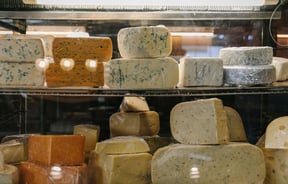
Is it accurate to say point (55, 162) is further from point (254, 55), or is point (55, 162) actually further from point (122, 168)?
point (254, 55)

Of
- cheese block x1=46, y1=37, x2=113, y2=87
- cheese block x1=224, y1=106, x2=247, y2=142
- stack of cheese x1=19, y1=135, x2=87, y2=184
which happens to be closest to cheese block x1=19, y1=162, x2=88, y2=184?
stack of cheese x1=19, y1=135, x2=87, y2=184

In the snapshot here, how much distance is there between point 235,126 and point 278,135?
7.5 inches

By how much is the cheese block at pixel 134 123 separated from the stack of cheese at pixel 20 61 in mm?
321

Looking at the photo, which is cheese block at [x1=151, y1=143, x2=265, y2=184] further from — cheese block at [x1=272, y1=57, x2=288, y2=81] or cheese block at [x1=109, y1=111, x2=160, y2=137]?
cheese block at [x1=272, y1=57, x2=288, y2=81]

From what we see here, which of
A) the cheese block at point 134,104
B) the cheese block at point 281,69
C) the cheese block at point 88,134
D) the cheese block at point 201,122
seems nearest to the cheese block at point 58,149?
the cheese block at point 88,134

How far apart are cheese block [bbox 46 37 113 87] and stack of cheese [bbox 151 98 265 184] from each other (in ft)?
1.07

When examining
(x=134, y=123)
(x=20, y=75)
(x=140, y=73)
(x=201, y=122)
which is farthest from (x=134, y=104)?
(x=20, y=75)

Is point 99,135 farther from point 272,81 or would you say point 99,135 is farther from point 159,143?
point 272,81

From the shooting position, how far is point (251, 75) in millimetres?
1520

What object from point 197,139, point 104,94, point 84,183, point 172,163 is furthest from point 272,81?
point 84,183

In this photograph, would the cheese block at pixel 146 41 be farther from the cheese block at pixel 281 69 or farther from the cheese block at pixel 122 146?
the cheese block at pixel 281 69

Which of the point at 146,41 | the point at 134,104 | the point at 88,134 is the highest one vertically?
the point at 146,41

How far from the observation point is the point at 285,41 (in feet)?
5.63

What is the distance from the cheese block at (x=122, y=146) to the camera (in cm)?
152
